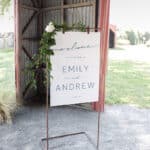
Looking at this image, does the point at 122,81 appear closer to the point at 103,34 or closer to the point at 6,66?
the point at 103,34

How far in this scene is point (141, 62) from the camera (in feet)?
32.1

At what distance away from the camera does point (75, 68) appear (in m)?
3.10

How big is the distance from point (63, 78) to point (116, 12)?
2.64 meters

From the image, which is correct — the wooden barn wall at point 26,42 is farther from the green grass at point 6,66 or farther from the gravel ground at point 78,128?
the green grass at point 6,66

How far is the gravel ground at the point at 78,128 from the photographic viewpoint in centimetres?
332

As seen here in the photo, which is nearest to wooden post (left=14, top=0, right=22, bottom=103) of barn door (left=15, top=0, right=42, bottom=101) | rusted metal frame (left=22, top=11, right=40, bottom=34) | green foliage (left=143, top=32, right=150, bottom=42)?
barn door (left=15, top=0, right=42, bottom=101)

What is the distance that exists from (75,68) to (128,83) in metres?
4.05

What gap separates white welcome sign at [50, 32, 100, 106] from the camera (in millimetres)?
2975

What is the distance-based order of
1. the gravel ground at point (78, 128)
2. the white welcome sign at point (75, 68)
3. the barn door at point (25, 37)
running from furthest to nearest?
the barn door at point (25, 37) → the gravel ground at point (78, 128) → the white welcome sign at point (75, 68)

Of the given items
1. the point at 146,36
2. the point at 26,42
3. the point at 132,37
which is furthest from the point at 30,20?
the point at 146,36

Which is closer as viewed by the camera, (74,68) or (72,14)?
(74,68)

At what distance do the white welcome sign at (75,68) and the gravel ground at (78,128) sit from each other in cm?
66

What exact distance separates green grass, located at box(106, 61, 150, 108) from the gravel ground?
485 mm

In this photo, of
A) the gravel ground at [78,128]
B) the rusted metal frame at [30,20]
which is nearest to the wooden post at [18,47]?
the rusted metal frame at [30,20]
